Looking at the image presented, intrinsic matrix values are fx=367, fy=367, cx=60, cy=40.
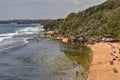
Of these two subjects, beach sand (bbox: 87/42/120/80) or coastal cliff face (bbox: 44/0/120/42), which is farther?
coastal cliff face (bbox: 44/0/120/42)

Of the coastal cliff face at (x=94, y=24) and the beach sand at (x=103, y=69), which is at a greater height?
the coastal cliff face at (x=94, y=24)

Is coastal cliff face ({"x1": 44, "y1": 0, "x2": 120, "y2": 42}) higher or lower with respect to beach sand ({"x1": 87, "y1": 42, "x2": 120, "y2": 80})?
higher

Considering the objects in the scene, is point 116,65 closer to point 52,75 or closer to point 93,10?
point 52,75

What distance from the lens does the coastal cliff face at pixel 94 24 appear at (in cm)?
10784

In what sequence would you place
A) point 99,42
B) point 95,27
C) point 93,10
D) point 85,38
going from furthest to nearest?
point 93,10 → point 95,27 → point 85,38 → point 99,42

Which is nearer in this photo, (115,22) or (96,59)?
(96,59)

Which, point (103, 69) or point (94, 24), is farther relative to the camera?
point (94, 24)

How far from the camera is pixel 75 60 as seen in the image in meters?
Result: 67.6

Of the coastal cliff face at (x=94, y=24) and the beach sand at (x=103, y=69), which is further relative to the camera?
the coastal cliff face at (x=94, y=24)

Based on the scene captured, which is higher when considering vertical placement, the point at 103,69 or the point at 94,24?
the point at 94,24

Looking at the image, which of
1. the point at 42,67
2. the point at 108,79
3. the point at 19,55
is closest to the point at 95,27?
the point at 19,55

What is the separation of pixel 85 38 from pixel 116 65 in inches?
1993

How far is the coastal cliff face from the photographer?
4246 inches

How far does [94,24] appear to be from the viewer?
121m
